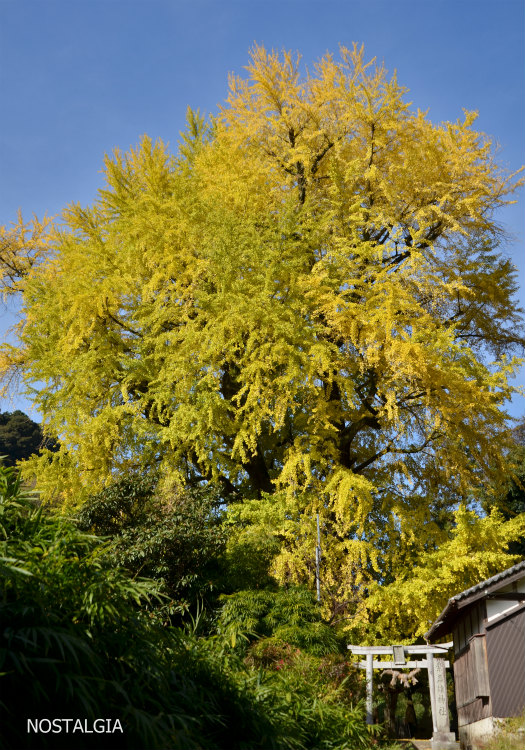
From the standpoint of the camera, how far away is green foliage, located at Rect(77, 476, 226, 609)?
9.64 meters

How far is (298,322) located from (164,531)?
13.4ft

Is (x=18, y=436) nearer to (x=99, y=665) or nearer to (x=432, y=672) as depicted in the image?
(x=432, y=672)

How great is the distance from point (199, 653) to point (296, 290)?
25.2ft

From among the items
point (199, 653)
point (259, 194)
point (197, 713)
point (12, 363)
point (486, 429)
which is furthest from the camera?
point (12, 363)

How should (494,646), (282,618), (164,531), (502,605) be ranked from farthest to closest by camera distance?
(164,531)
(282,618)
(502,605)
(494,646)

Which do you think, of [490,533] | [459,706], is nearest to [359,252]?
[490,533]

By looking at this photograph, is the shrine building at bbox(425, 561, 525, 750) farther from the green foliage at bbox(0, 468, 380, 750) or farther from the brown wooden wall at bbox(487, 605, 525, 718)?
the green foliage at bbox(0, 468, 380, 750)

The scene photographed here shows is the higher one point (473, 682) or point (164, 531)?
point (164, 531)

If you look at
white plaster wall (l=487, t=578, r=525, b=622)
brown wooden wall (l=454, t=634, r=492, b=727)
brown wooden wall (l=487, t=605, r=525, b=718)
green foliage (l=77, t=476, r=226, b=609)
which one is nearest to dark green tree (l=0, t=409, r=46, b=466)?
green foliage (l=77, t=476, r=226, b=609)

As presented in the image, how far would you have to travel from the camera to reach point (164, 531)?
9.64 meters

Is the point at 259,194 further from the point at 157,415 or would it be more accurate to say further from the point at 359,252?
the point at 157,415

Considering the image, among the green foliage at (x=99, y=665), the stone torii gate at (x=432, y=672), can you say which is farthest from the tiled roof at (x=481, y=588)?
the green foliage at (x=99, y=665)

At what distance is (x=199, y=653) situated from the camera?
16.7ft

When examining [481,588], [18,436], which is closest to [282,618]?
[481,588]
